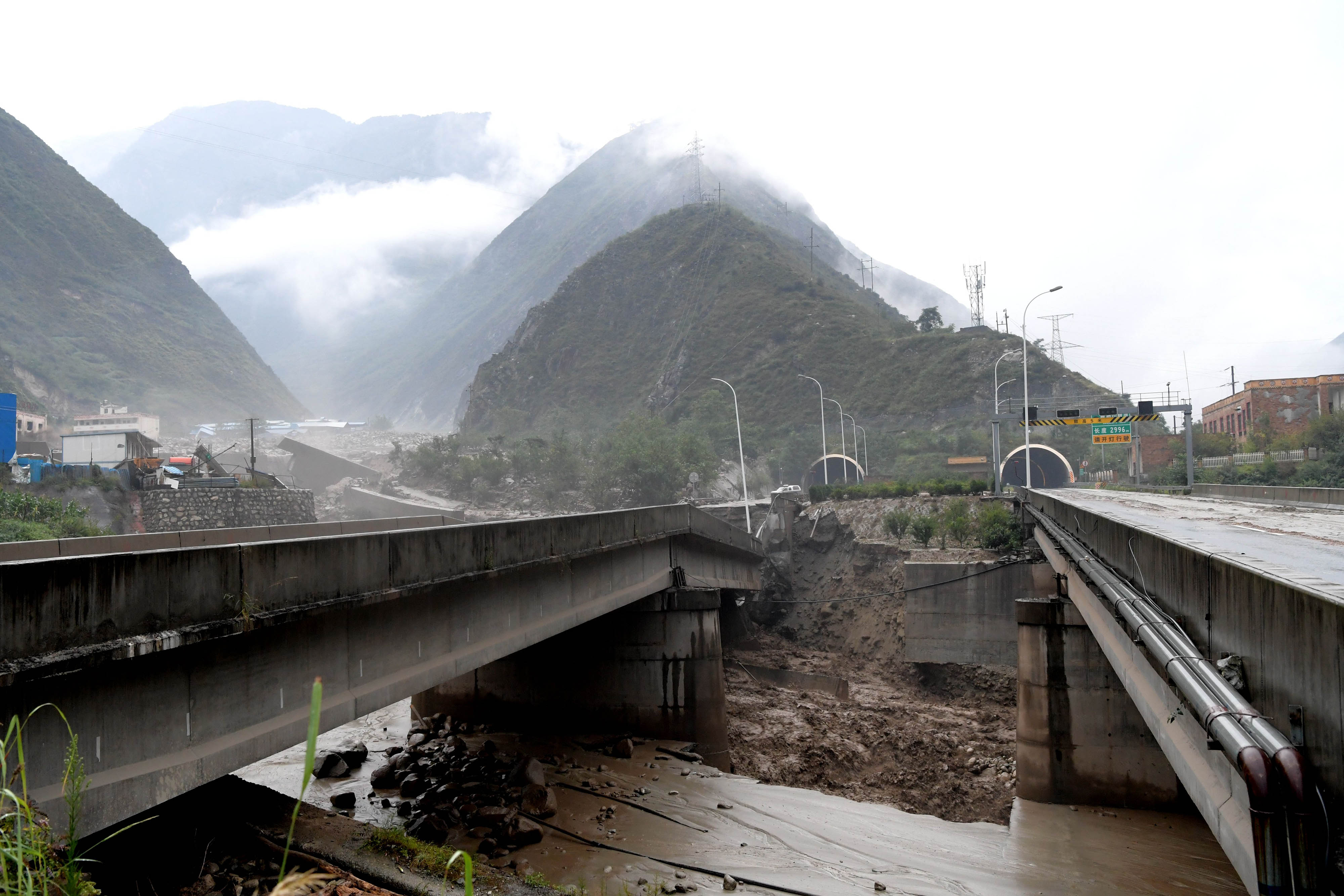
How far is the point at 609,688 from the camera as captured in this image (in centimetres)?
1841

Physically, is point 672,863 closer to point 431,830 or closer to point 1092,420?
point 431,830

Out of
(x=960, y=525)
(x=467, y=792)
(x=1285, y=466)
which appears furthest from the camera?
(x=1285, y=466)

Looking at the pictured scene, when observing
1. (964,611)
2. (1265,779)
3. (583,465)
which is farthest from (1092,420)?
(1265,779)

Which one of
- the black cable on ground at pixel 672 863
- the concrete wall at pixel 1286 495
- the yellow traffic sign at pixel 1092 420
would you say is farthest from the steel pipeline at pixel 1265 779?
the yellow traffic sign at pixel 1092 420

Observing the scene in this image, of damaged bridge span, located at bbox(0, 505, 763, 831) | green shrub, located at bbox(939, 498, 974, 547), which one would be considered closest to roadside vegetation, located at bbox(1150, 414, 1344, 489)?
green shrub, located at bbox(939, 498, 974, 547)

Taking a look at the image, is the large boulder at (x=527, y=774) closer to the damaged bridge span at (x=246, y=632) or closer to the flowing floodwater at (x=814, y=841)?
the flowing floodwater at (x=814, y=841)

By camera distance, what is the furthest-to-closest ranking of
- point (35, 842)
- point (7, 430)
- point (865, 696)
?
point (7, 430) < point (865, 696) < point (35, 842)

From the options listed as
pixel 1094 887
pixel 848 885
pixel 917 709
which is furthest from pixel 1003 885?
pixel 917 709

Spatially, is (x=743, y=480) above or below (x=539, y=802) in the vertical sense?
above

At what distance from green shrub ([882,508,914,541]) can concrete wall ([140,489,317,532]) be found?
90.3ft

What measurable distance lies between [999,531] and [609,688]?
22154mm

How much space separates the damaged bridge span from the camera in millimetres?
5477

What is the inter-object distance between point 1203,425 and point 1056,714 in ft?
325

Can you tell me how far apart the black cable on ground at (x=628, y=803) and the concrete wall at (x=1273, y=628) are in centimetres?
713
